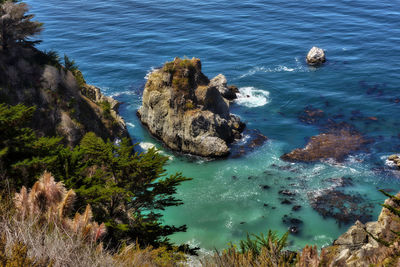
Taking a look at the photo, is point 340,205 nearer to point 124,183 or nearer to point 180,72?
point 124,183

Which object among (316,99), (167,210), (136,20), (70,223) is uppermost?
(136,20)

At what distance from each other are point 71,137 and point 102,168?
74.4ft

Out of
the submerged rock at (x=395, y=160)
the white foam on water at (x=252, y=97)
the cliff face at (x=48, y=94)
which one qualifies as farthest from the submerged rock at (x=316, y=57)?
the cliff face at (x=48, y=94)

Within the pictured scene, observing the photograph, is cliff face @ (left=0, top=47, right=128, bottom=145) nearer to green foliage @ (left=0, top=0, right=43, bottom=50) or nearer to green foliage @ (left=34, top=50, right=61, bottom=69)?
green foliage @ (left=34, top=50, right=61, bottom=69)

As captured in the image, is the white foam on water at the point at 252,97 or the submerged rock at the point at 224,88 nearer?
the submerged rock at the point at 224,88

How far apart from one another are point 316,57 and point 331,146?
37787 millimetres

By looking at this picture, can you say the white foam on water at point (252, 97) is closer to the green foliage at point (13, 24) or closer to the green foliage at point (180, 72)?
the green foliage at point (180, 72)

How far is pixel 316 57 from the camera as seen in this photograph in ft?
287

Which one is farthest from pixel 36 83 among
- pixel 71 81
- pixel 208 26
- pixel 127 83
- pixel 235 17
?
pixel 235 17

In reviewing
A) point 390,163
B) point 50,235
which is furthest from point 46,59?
point 390,163

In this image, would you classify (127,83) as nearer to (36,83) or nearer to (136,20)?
(36,83)

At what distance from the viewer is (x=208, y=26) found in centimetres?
11550

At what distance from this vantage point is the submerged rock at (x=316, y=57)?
3450 inches

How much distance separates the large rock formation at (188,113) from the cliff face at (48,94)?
892 centimetres
